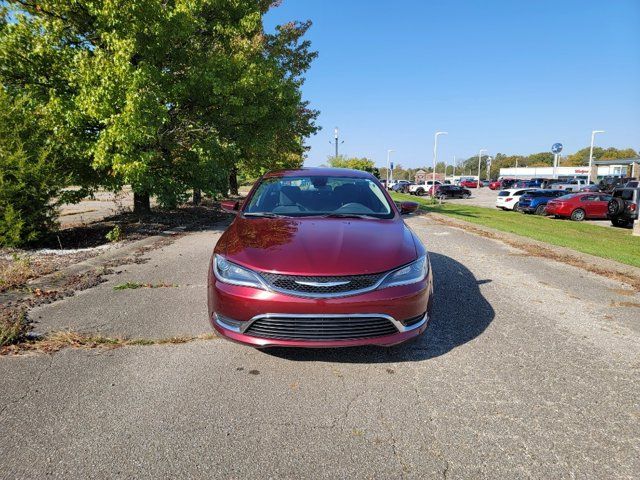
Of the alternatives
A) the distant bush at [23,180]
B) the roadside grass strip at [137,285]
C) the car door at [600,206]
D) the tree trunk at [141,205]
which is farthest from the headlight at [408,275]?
the car door at [600,206]

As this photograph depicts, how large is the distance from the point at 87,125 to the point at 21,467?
29.7 ft

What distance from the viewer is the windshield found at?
421cm

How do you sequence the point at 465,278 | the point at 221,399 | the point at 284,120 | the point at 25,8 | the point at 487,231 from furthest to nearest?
the point at 284,120, the point at 487,231, the point at 25,8, the point at 465,278, the point at 221,399

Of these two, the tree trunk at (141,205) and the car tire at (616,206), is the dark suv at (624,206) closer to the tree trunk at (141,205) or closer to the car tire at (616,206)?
the car tire at (616,206)

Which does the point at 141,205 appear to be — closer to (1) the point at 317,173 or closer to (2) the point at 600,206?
(1) the point at 317,173

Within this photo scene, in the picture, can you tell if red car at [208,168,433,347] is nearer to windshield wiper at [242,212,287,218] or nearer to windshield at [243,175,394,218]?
windshield wiper at [242,212,287,218]

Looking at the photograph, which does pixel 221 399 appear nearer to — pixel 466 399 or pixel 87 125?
pixel 466 399

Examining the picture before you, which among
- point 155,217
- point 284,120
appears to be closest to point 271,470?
point 155,217

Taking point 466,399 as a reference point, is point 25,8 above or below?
above

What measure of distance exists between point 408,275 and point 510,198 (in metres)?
27.7

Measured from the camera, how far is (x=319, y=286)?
9.29 ft

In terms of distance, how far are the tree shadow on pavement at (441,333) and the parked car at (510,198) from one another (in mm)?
24028

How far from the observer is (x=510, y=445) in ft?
7.56

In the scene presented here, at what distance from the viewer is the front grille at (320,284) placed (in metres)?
2.83
